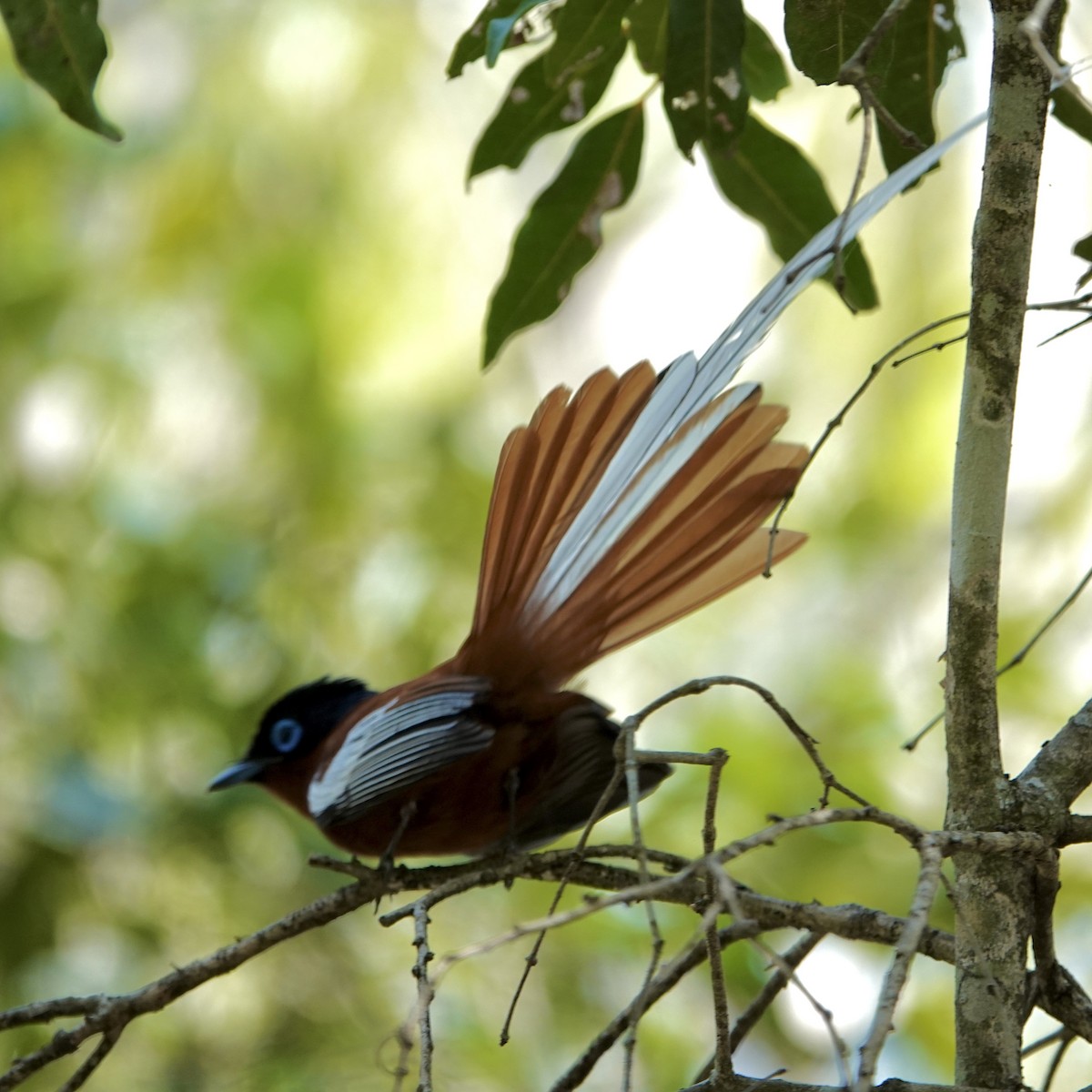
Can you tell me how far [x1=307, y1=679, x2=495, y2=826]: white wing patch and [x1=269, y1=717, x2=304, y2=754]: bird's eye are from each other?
51cm

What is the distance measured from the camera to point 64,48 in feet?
5.07

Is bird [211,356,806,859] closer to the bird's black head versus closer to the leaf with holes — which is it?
the bird's black head

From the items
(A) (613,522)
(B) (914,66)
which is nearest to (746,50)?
(B) (914,66)

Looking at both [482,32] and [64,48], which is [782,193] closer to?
[482,32]

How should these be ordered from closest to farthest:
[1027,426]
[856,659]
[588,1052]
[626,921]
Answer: [588,1052] → [626,921] → [856,659] → [1027,426]

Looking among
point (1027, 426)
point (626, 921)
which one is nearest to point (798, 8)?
point (626, 921)

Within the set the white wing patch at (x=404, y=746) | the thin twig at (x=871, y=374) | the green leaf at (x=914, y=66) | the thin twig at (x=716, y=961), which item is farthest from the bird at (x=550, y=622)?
the thin twig at (x=716, y=961)

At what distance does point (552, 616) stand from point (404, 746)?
289 mm

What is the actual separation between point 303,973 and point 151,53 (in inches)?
191

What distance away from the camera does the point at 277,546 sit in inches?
167

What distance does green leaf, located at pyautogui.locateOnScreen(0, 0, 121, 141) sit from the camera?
1535mm

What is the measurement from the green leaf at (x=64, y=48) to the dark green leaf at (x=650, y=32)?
61 centimetres

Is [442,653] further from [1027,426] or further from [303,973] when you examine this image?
[1027,426]

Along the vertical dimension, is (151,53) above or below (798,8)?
above
